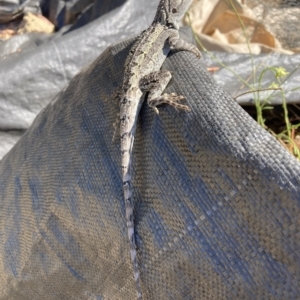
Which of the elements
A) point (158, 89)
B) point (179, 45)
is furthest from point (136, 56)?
point (158, 89)

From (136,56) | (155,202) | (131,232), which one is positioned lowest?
(131,232)

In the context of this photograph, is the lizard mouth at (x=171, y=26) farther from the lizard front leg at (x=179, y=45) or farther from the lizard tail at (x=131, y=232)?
the lizard tail at (x=131, y=232)

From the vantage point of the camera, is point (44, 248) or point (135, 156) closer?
point (135, 156)

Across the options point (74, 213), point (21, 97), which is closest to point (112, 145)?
point (74, 213)

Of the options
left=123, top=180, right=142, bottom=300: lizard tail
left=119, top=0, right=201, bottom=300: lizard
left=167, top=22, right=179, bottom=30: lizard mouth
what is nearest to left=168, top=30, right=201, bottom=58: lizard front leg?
left=119, top=0, right=201, bottom=300: lizard

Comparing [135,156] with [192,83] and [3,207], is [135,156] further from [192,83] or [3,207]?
[3,207]

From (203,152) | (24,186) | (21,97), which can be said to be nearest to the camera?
(203,152)

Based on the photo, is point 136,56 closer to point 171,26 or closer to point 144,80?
point 144,80
